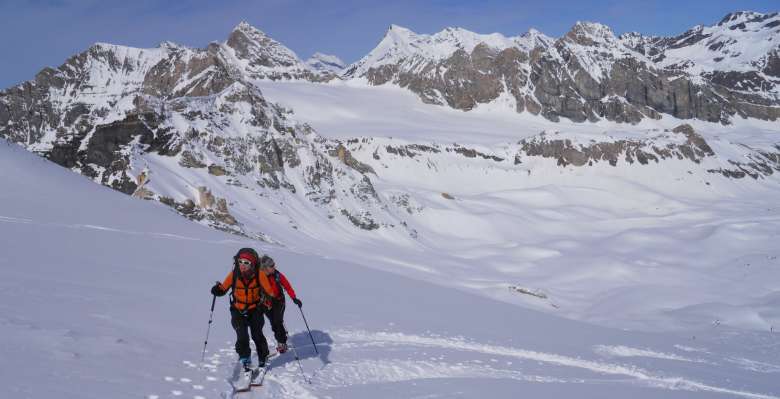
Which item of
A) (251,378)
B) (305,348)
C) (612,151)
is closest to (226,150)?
(305,348)

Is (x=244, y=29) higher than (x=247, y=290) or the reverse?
higher

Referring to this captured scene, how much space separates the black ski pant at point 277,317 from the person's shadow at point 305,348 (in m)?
0.24

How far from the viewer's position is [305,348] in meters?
9.67

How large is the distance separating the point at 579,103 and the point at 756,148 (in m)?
46.4

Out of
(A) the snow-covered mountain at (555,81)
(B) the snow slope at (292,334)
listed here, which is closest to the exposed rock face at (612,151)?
(A) the snow-covered mountain at (555,81)

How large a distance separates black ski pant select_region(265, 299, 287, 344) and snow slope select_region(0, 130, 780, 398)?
48 centimetres

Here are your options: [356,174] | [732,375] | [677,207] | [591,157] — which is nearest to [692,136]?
[591,157]

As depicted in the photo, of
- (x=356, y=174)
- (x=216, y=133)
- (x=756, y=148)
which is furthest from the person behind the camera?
(x=756, y=148)

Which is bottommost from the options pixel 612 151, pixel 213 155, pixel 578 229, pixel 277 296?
pixel 277 296

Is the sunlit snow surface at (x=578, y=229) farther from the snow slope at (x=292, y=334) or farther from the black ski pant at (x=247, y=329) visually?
the black ski pant at (x=247, y=329)

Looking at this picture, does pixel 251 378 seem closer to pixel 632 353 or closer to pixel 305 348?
pixel 305 348

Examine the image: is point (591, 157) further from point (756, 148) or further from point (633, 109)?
point (633, 109)

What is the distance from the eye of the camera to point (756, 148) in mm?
114500

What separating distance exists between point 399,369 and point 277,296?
90.7 inches
